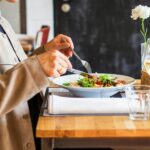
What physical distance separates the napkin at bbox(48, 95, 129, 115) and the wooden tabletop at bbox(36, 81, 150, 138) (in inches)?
1.4

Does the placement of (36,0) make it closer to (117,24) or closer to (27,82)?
(117,24)

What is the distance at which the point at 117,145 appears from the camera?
1377 millimetres

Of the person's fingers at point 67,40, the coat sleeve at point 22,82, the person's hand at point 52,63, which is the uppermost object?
the person's fingers at point 67,40

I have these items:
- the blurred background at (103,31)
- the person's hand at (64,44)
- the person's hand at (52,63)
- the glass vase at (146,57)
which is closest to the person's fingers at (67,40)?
the person's hand at (64,44)

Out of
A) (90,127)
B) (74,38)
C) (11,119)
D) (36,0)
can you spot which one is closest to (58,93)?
(11,119)

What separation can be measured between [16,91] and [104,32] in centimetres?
282

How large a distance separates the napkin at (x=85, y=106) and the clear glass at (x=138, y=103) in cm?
3

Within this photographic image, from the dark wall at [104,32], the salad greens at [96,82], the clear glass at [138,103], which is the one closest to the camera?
the clear glass at [138,103]

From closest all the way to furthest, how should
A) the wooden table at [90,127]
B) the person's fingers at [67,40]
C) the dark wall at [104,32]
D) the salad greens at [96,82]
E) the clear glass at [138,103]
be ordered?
the wooden table at [90,127], the clear glass at [138,103], the salad greens at [96,82], the person's fingers at [67,40], the dark wall at [104,32]

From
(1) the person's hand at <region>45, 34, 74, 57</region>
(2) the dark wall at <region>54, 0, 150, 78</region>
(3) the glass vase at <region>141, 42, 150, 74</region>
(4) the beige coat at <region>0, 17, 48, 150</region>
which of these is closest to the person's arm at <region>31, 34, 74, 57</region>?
(1) the person's hand at <region>45, 34, 74, 57</region>

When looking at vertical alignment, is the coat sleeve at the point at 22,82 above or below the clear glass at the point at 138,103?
above

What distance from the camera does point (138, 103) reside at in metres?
1.14

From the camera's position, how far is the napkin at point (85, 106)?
113 centimetres

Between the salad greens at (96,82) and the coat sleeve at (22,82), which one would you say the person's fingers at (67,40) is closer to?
the salad greens at (96,82)
